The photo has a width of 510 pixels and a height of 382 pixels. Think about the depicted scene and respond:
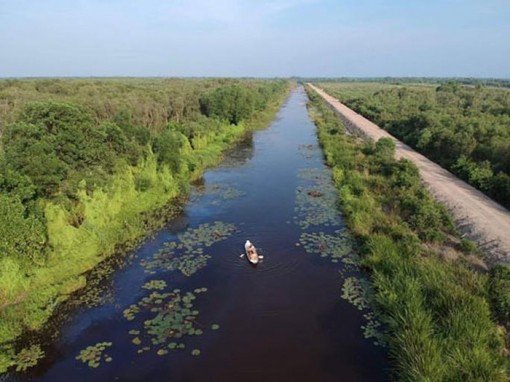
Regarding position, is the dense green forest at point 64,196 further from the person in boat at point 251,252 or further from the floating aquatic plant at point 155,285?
the person in boat at point 251,252

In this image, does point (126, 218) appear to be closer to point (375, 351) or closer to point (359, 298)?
point (359, 298)

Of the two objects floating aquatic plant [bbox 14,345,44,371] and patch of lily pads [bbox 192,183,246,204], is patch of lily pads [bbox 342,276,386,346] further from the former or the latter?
patch of lily pads [bbox 192,183,246,204]

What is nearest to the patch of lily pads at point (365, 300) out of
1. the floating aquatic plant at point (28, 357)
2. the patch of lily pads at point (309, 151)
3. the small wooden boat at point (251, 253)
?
the small wooden boat at point (251, 253)

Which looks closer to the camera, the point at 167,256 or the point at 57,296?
the point at 57,296

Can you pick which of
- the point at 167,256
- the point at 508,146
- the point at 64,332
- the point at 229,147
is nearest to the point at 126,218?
the point at 167,256

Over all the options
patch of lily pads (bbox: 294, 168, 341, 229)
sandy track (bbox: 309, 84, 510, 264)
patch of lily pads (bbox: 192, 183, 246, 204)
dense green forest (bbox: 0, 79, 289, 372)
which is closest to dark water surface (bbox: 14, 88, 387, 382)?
patch of lily pads (bbox: 294, 168, 341, 229)

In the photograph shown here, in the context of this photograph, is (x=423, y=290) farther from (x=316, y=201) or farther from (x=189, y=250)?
(x=316, y=201)
